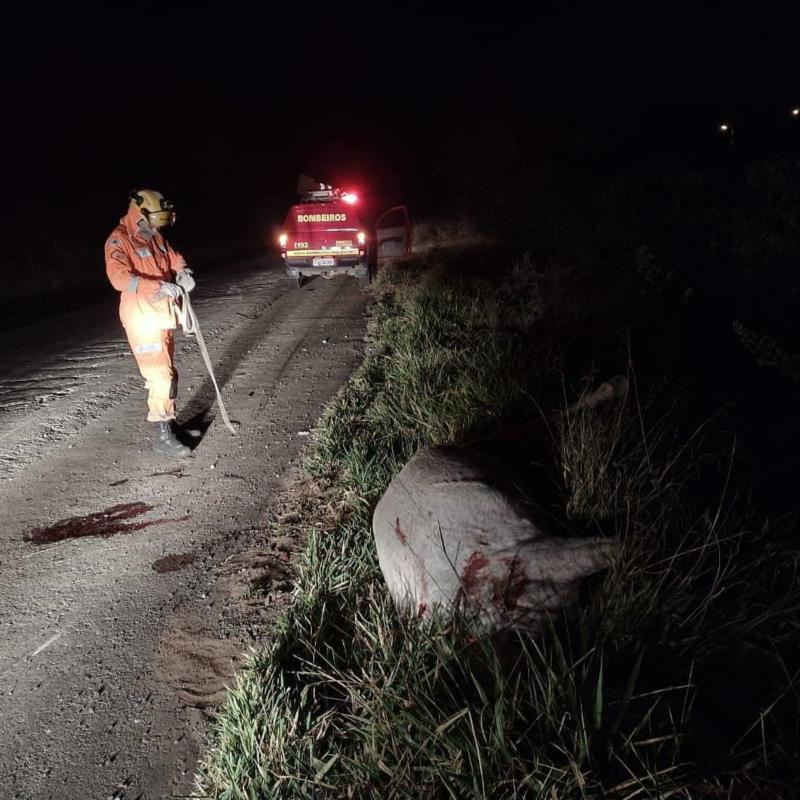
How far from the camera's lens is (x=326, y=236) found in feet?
34.4

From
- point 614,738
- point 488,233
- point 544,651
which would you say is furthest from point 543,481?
point 488,233

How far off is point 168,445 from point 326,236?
6.65 m

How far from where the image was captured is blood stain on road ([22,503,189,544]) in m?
3.81

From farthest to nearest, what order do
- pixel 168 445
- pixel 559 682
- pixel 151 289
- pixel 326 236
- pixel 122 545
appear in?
pixel 326 236, pixel 168 445, pixel 151 289, pixel 122 545, pixel 559 682

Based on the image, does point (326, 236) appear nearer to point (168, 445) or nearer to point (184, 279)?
point (184, 279)

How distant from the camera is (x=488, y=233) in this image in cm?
1445

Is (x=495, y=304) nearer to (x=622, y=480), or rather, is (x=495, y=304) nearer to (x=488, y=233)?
(x=622, y=480)

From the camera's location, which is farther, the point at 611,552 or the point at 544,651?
the point at 611,552

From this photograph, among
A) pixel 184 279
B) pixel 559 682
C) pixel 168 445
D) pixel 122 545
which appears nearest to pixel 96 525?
pixel 122 545

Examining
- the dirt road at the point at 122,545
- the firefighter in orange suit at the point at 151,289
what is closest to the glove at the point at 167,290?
the firefighter in orange suit at the point at 151,289

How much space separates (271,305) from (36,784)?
7997 millimetres

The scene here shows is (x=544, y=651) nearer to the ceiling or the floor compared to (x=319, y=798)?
nearer to the ceiling

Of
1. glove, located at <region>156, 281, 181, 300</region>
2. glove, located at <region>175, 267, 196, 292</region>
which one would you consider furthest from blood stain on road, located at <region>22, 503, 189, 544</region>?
glove, located at <region>175, 267, 196, 292</region>

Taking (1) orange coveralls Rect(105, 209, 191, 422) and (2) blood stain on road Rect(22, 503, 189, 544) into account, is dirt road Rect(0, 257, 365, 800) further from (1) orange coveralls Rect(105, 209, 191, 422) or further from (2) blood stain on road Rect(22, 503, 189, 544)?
(1) orange coveralls Rect(105, 209, 191, 422)
